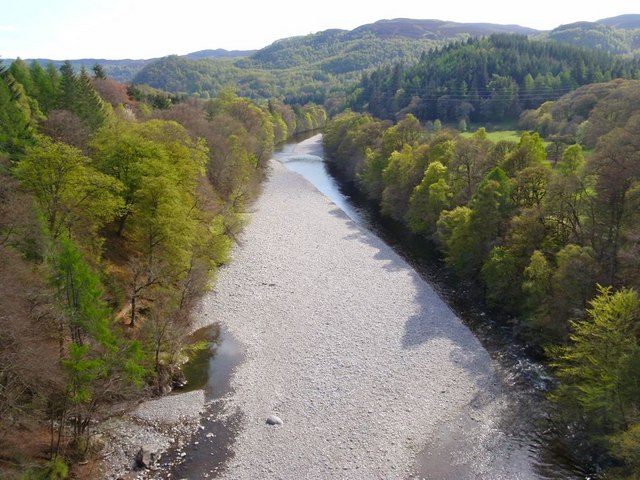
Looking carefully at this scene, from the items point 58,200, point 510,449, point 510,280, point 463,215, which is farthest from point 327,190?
point 510,449

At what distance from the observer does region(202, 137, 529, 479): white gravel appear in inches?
913

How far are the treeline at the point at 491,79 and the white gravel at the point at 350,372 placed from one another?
82.3 meters

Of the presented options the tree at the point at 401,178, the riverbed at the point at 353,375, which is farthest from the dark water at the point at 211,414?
the tree at the point at 401,178

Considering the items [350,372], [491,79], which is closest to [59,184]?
[350,372]

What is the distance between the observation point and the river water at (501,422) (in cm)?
2258

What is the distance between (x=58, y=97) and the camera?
49500 mm

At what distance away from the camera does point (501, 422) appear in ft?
83.9

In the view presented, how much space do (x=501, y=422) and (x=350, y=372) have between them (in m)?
9.12

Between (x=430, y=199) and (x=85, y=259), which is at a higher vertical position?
(x=85, y=259)

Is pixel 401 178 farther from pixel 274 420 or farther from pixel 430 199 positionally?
pixel 274 420

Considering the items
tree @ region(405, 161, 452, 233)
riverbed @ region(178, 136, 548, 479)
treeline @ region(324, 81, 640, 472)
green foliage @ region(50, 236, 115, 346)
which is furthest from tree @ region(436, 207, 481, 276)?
green foliage @ region(50, 236, 115, 346)

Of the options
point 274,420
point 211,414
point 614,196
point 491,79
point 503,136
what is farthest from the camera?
point 491,79

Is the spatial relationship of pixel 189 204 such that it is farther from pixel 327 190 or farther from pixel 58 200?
pixel 327 190

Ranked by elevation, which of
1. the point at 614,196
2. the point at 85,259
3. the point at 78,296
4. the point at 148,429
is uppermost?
the point at 614,196
